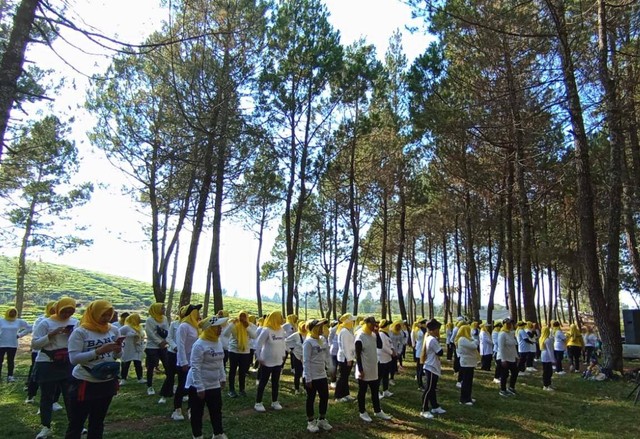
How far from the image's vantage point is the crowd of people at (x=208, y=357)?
459 cm

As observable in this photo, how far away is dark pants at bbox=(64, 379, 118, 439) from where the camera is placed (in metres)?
Result: 4.44

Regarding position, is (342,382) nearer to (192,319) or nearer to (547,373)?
(192,319)

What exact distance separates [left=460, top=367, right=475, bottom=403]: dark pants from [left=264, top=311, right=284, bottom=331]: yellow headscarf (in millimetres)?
3631

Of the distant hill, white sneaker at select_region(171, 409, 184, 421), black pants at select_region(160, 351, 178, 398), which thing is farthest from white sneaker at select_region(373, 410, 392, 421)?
the distant hill

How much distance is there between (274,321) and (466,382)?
392cm

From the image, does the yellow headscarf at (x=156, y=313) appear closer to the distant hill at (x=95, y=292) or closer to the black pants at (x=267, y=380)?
the black pants at (x=267, y=380)

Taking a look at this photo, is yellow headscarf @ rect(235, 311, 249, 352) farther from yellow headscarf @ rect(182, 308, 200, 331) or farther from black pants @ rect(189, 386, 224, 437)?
black pants @ rect(189, 386, 224, 437)

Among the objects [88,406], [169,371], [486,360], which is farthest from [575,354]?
[88,406]

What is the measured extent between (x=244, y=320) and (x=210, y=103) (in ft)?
21.1

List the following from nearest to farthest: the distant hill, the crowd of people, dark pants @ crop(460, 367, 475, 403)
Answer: the crowd of people < dark pants @ crop(460, 367, 475, 403) < the distant hill

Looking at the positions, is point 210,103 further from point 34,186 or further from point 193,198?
point 34,186

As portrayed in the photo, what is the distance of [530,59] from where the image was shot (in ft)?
46.6

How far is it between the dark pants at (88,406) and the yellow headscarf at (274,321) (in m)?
3.89

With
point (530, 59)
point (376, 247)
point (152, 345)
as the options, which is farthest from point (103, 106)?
point (376, 247)
